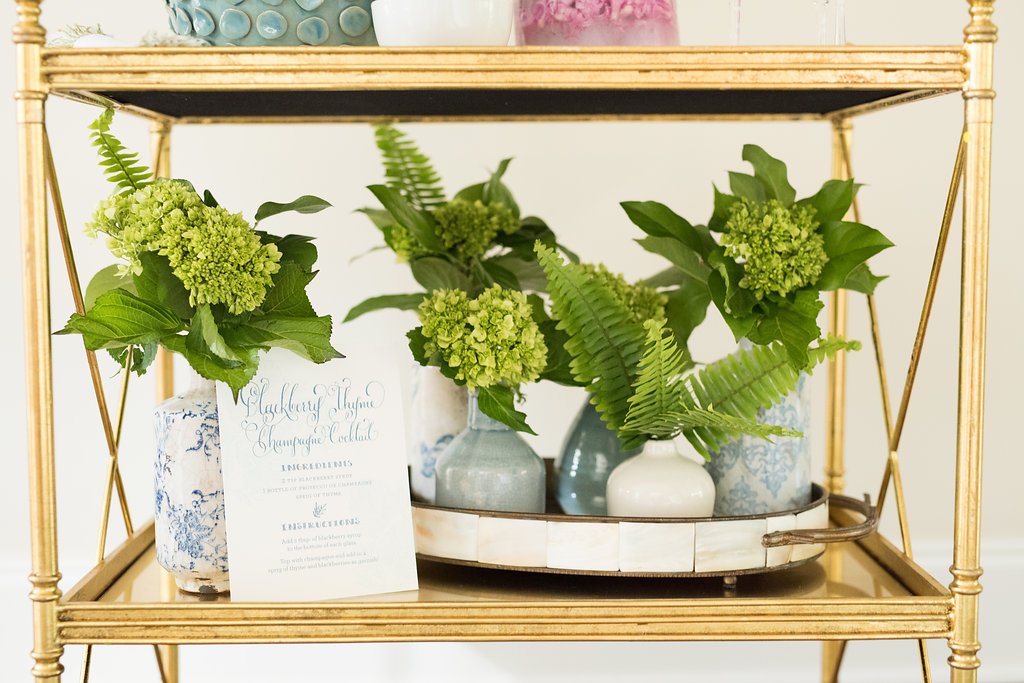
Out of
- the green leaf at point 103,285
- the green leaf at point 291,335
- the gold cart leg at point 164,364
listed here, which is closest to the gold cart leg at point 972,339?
the green leaf at point 291,335

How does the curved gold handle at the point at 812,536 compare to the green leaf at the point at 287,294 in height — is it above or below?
below

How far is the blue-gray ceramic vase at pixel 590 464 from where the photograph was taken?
1.10 meters

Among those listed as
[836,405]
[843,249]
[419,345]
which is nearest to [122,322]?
[419,345]

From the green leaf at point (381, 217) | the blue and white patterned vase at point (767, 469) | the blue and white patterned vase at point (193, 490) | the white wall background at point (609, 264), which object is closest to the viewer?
the blue and white patterned vase at point (193, 490)

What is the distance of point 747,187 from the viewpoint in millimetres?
1063

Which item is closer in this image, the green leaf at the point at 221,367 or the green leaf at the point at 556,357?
the green leaf at the point at 221,367

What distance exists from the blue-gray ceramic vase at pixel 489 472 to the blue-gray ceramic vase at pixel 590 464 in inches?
3.7

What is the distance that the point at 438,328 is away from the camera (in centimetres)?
96

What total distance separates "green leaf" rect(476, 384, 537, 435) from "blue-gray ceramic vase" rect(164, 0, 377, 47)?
391 millimetres

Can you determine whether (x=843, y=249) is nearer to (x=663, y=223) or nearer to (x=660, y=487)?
(x=663, y=223)

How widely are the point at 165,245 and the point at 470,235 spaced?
404 mm

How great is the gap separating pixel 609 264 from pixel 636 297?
1.26ft

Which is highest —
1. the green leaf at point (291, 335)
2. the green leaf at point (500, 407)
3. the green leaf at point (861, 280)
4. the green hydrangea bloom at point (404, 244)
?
the green hydrangea bloom at point (404, 244)

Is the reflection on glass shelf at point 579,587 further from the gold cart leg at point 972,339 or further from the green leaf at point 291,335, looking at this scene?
the green leaf at point 291,335
